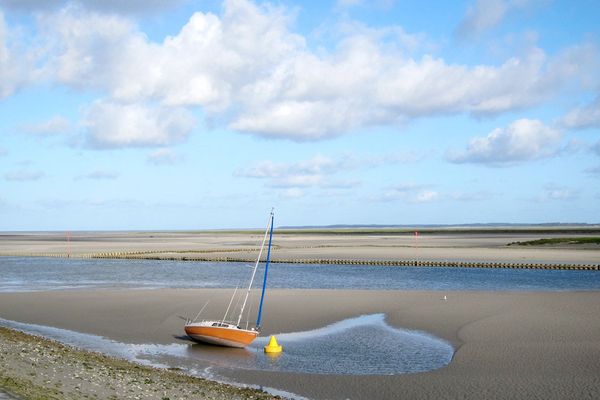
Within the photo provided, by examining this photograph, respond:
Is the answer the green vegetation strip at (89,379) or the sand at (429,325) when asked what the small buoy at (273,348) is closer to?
the sand at (429,325)

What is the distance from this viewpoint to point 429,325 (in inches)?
1130

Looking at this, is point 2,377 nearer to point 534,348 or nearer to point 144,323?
point 144,323

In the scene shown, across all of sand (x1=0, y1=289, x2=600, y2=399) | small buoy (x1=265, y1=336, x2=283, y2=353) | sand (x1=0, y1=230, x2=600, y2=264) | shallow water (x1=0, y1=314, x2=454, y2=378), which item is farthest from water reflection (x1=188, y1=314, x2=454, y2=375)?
sand (x1=0, y1=230, x2=600, y2=264)

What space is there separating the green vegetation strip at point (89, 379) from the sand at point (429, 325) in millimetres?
2322

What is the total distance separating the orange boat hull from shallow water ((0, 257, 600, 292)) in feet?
65.5

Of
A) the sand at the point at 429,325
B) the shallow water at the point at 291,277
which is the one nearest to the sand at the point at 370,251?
the shallow water at the point at 291,277

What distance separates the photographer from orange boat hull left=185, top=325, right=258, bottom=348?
24134 millimetres

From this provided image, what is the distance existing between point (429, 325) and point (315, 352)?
24.9 feet

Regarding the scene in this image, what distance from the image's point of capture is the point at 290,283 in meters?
47.4

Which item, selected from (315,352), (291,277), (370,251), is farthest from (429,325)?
(370,251)

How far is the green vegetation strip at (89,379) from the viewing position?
14727mm

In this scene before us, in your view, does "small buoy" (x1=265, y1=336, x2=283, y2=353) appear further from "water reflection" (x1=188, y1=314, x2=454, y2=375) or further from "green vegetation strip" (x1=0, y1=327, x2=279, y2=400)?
"green vegetation strip" (x1=0, y1=327, x2=279, y2=400)

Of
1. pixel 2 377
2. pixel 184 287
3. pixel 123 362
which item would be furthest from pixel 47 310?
pixel 2 377

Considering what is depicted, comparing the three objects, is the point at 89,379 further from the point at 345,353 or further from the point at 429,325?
the point at 429,325
